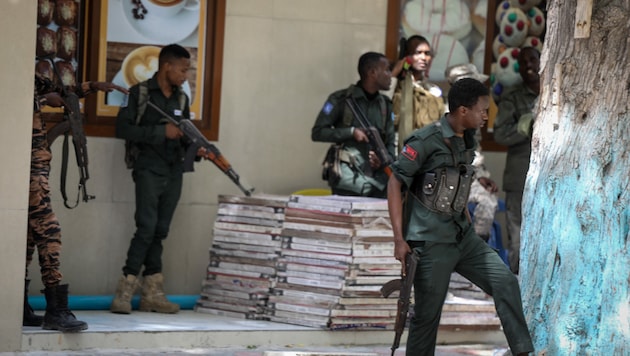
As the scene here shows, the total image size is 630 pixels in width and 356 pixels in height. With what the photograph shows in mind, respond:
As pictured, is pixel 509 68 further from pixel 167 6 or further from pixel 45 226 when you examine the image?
pixel 45 226

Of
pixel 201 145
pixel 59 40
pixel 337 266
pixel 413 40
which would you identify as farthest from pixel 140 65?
pixel 337 266

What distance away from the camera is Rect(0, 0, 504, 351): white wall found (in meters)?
10.1

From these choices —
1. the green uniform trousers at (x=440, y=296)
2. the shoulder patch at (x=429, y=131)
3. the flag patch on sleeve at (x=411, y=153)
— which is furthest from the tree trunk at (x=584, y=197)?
the flag patch on sleeve at (x=411, y=153)

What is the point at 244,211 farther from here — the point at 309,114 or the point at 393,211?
the point at 393,211

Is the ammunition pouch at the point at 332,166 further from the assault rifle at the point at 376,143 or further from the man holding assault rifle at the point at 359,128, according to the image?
the assault rifle at the point at 376,143

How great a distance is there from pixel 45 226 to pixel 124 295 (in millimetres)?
1335

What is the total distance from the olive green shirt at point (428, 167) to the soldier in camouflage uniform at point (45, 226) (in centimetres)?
260

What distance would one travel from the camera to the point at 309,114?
35.7 feet

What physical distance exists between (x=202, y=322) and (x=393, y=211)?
2792 mm

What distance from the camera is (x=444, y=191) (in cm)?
716

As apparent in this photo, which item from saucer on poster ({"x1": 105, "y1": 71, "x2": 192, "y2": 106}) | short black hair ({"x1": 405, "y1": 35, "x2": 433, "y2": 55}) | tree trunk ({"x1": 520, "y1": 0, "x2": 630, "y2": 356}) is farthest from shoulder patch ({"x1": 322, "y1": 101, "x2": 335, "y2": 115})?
tree trunk ({"x1": 520, "y1": 0, "x2": 630, "y2": 356})

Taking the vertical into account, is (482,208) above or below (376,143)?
below

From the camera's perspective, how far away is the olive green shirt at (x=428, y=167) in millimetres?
7125

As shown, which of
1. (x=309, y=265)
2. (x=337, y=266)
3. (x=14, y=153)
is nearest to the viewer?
(x=14, y=153)
